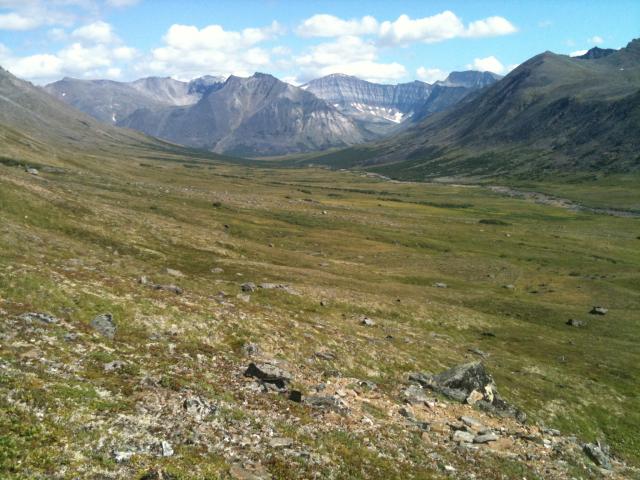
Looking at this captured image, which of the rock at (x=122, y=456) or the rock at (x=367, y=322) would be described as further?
the rock at (x=367, y=322)

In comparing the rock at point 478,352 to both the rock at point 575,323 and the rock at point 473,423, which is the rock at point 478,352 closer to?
the rock at point 473,423

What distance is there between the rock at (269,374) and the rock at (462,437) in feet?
34.2

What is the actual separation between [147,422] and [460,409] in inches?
854

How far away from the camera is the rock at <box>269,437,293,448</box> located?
800 inches

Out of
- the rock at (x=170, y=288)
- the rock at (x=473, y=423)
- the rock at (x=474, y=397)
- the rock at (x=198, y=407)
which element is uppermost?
the rock at (x=198, y=407)

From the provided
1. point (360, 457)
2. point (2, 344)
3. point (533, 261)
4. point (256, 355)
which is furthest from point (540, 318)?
point (2, 344)

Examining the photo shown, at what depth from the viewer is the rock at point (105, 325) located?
1156 inches

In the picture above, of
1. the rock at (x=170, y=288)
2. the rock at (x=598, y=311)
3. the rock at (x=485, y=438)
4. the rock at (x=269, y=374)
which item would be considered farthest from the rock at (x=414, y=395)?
the rock at (x=598, y=311)

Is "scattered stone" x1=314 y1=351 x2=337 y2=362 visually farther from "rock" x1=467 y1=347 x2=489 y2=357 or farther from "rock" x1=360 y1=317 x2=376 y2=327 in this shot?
"rock" x1=467 y1=347 x2=489 y2=357

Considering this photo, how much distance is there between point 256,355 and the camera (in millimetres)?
32438

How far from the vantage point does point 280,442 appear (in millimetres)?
20609

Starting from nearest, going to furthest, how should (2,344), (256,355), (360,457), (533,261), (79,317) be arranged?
(360,457) < (2,344) < (79,317) < (256,355) < (533,261)

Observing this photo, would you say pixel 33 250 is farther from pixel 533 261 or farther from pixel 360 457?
pixel 533 261

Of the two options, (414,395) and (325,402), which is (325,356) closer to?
(414,395)
